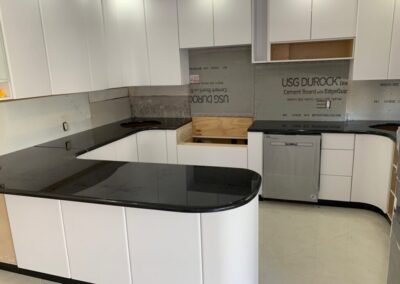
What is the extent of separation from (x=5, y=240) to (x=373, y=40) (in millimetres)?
3485

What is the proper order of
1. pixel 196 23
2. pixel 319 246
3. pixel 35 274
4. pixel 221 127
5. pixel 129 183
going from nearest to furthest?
pixel 129 183 → pixel 35 274 → pixel 319 246 → pixel 196 23 → pixel 221 127

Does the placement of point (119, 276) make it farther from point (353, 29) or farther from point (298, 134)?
point (353, 29)

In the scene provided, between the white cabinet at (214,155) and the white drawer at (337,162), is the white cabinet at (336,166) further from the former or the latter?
the white cabinet at (214,155)

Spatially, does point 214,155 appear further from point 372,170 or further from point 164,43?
point 372,170

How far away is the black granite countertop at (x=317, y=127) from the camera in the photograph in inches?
122

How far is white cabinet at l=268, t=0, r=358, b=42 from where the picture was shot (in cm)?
301

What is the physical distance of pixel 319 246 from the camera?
8.75 ft

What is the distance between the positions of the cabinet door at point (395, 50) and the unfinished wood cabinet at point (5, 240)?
3417mm

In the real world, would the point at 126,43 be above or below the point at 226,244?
above

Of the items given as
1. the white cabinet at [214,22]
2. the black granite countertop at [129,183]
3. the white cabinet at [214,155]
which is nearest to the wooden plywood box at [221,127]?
the white cabinet at [214,155]

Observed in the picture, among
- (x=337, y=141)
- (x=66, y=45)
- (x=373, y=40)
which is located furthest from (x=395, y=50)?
(x=66, y=45)

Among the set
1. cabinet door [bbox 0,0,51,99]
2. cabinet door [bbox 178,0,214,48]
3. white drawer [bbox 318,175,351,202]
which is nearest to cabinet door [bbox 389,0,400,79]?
white drawer [bbox 318,175,351,202]

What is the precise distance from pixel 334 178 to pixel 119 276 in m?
2.35

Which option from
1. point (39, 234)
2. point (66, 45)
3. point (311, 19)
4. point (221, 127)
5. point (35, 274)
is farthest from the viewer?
point (221, 127)
